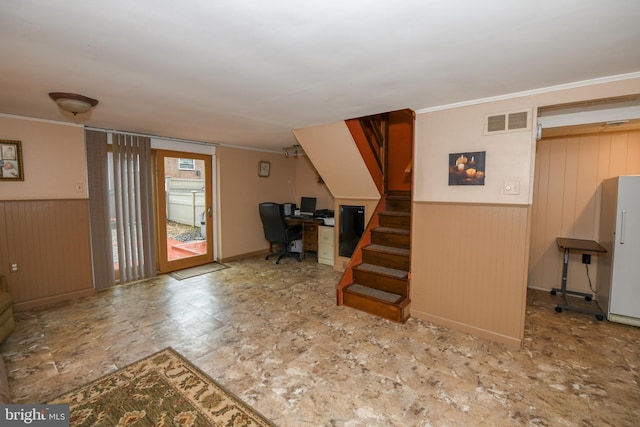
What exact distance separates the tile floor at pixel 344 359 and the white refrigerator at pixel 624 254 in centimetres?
20

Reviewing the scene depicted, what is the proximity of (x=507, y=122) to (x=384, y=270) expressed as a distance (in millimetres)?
2048

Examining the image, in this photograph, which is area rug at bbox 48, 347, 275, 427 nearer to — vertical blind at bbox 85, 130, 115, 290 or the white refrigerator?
vertical blind at bbox 85, 130, 115, 290

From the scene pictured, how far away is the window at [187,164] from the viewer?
4809 mm

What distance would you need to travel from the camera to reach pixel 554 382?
2.12 metres

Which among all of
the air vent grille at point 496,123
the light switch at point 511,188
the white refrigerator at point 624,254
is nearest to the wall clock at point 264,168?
the air vent grille at point 496,123

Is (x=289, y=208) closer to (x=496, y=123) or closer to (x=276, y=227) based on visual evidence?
(x=276, y=227)

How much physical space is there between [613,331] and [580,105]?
7.55ft

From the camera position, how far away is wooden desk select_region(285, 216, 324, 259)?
5.49m

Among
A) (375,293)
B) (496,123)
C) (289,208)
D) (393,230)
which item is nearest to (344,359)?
(375,293)

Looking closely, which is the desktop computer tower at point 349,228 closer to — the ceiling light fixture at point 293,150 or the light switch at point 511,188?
the ceiling light fixture at point 293,150

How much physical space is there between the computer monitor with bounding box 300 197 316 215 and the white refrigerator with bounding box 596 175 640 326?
439 centimetres

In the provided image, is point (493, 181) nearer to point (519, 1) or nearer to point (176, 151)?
point (519, 1)

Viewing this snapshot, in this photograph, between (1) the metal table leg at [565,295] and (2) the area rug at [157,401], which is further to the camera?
(1) the metal table leg at [565,295]

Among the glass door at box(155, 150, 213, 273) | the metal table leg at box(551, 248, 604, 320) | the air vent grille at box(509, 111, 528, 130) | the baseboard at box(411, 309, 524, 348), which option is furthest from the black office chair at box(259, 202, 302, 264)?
the metal table leg at box(551, 248, 604, 320)
